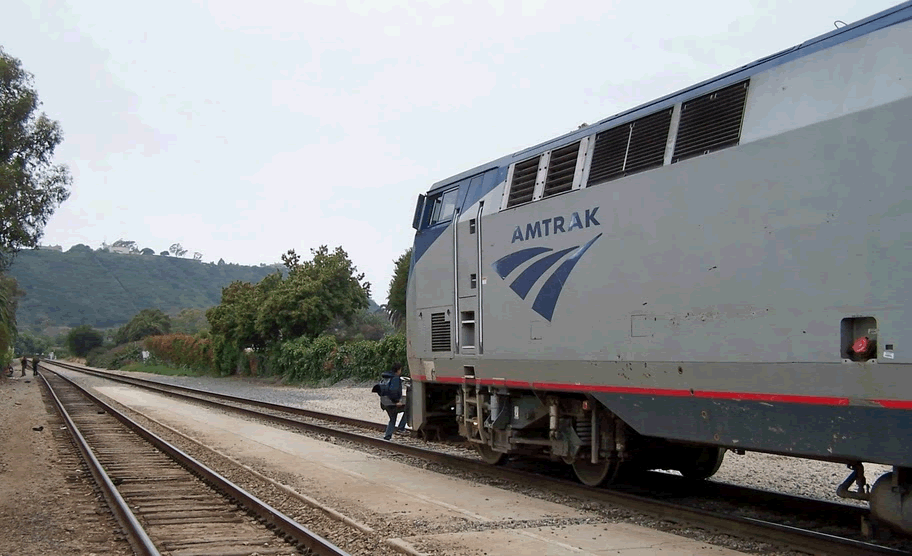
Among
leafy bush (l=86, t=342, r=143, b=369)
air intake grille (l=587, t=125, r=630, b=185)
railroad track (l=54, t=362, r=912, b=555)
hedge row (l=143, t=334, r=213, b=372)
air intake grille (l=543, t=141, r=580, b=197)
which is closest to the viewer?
railroad track (l=54, t=362, r=912, b=555)

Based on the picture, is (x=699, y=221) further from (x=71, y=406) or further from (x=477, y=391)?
(x=71, y=406)

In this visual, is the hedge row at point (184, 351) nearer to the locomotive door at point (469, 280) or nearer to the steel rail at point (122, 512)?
the steel rail at point (122, 512)

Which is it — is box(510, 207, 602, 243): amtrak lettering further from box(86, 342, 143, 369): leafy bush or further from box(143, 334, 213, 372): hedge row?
box(86, 342, 143, 369): leafy bush

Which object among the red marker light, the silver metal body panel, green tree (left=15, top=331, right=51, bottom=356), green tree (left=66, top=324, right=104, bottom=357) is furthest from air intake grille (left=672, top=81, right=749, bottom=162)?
green tree (left=15, top=331, right=51, bottom=356)

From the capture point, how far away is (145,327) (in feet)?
374

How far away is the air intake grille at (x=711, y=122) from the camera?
756 cm

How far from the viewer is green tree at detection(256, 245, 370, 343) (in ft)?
154

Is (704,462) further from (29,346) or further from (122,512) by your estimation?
(29,346)

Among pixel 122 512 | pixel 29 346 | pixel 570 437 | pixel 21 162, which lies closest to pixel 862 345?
pixel 570 437

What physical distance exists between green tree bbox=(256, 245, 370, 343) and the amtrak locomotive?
3621 cm

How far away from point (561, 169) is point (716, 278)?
308 cm

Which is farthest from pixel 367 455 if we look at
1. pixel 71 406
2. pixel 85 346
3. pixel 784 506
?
pixel 85 346

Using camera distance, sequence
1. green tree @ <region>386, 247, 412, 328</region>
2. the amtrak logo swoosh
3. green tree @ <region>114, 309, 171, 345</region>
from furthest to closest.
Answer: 1. green tree @ <region>114, 309, 171, 345</region>
2. green tree @ <region>386, 247, 412, 328</region>
3. the amtrak logo swoosh

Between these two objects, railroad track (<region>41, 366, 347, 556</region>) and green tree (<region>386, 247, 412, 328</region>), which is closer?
railroad track (<region>41, 366, 347, 556</region>)
